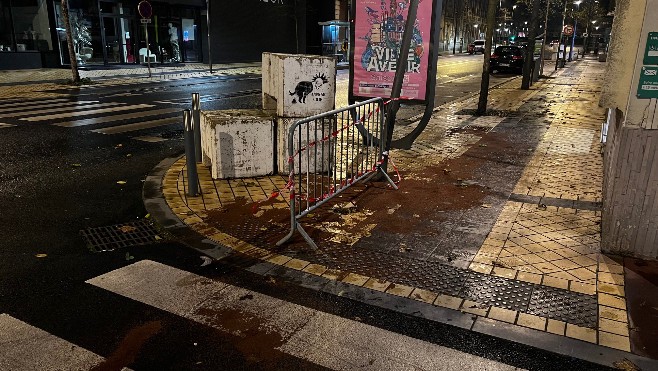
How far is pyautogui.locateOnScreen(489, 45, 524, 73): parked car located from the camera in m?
31.8

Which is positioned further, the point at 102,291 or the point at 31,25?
the point at 31,25

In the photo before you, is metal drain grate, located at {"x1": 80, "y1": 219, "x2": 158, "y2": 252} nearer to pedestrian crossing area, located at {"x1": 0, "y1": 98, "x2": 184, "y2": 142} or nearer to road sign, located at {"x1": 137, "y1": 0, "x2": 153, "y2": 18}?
pedestrian crossing area, located at {"x1": 0, "y1": 98, "x2": 184, "y2": 142}

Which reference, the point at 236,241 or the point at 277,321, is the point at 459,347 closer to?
the point at 277,321

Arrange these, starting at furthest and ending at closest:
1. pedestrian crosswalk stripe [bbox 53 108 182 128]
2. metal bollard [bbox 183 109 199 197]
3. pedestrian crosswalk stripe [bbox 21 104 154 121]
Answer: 1. pedestrian crosswalk stripe [bbox 21 104 154 121]
2. pedestrian crosswalk stripe [bbox 53 108 182 128]
3. metal bollard [bbox 183 109 199 197]

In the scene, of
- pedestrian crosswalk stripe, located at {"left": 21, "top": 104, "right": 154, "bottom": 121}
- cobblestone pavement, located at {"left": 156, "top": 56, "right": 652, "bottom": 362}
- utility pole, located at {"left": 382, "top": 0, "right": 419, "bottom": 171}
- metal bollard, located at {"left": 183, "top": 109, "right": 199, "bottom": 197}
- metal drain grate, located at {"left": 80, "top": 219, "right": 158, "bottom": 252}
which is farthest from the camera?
pedestrian crosswalk stripe, located at {"left": 21, "top": 104, "right": 154, "bottom": 121}

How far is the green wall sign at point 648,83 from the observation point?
4609 millimetres

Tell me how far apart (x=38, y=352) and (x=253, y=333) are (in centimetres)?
145

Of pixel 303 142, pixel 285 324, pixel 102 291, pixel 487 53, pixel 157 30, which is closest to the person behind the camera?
pixel 285 324

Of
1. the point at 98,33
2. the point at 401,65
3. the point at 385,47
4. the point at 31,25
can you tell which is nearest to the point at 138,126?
the point at 385,47

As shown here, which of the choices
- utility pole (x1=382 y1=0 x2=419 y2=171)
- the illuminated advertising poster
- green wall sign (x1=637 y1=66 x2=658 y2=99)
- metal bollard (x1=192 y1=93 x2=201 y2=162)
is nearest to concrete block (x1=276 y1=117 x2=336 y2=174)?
utility pole (x1=382 y1=0 x2=419 y2=171)

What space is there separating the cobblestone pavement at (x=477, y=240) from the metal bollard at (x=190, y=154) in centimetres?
16

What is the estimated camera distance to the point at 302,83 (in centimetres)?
719

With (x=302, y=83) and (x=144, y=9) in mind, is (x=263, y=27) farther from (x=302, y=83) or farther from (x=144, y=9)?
(x=302, y=83)

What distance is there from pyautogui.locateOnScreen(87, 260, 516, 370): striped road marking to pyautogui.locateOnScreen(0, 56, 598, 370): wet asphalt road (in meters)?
0.09
